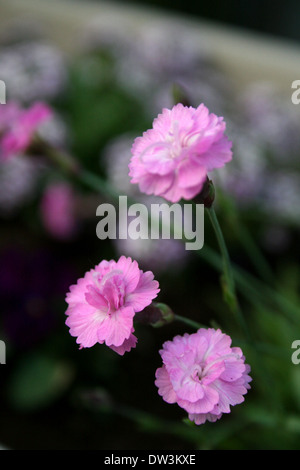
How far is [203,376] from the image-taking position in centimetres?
23

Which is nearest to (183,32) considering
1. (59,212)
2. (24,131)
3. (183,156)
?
(59,212)

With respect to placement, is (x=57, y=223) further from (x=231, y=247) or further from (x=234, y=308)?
(x=234, y=308)

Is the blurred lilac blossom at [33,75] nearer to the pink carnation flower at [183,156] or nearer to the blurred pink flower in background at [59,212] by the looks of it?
the blurred pink flower in background at [59,212]

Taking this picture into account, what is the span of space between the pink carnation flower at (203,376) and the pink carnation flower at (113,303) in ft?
0.06

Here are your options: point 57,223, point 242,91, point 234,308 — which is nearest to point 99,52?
point 242,91

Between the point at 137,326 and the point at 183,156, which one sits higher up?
the point at 137,326

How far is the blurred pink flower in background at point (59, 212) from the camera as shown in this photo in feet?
2.48

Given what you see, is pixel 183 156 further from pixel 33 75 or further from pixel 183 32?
pixel 183 32

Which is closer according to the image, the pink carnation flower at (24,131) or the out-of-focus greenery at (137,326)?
the pink carnation flower at (24,131)

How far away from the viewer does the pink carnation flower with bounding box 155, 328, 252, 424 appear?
223 millimetres

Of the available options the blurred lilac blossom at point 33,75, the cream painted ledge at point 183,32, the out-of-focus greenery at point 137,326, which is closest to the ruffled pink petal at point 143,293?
the out-of-focus greenery at point 137,326

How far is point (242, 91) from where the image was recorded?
106 centimetres

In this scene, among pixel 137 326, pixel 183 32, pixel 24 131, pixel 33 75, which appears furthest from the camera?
pixel 183 32

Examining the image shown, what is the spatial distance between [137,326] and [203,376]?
0.45 meters
